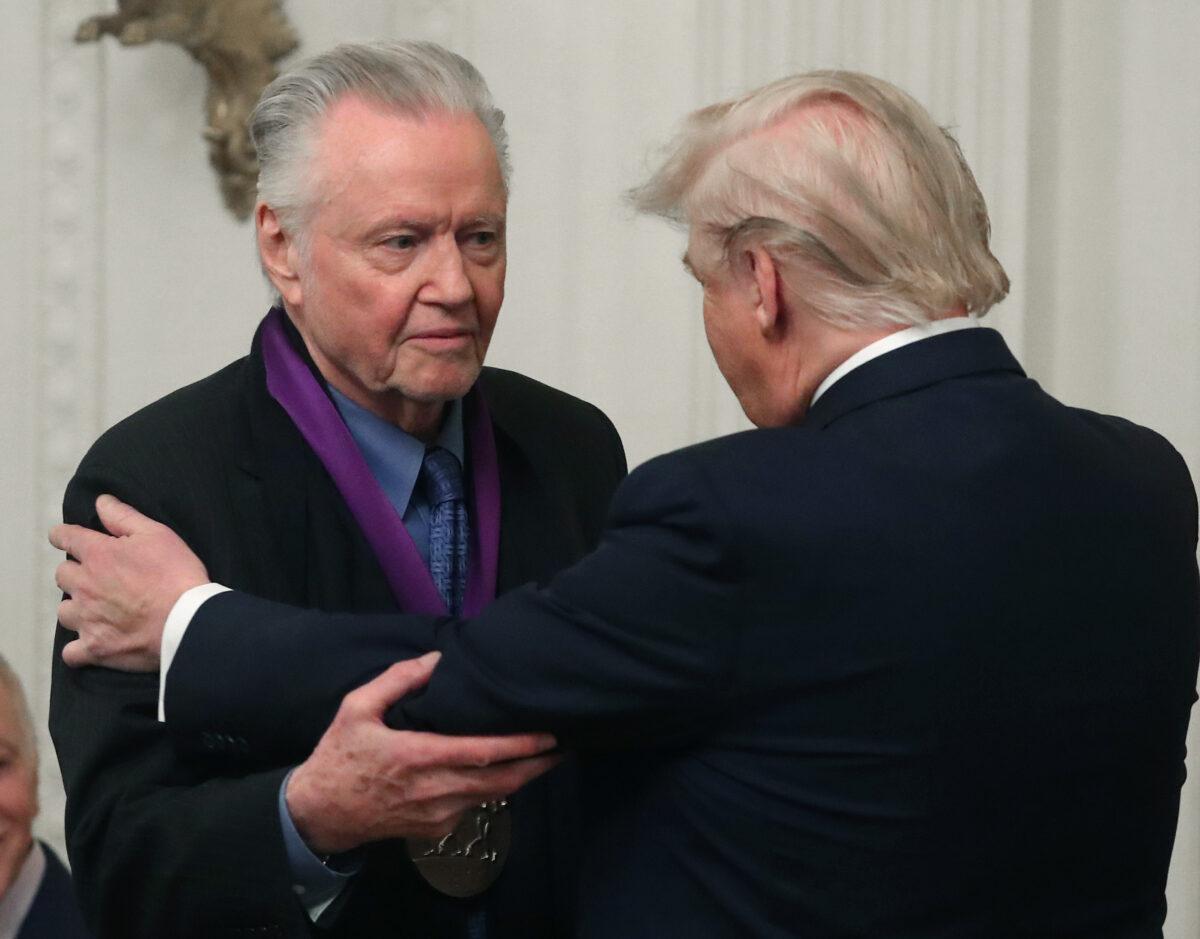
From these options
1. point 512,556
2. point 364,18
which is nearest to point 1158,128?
point 364,18

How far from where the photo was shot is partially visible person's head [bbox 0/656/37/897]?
2.33 metres

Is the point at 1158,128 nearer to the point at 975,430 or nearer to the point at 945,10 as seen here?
the point at 945,10

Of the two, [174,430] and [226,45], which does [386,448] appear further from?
[226,45]

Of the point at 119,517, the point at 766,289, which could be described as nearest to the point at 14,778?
the point at 119,517

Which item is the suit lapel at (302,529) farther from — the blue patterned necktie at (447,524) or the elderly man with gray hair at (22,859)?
the elderly man with gray hair at (22,859)

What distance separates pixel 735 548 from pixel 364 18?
2463mm

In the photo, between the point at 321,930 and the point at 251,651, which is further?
the point at 321,930

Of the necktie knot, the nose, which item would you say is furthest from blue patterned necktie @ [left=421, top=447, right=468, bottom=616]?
the nose

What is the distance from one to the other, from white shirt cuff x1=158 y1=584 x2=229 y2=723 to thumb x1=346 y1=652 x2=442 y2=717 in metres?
0.23

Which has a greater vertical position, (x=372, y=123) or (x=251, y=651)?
(x=372, y=123)

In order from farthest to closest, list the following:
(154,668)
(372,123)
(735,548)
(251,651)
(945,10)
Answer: (945,10) → (372,123) → (154,668) → (251,651) → (735,548)

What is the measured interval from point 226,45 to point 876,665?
240cm

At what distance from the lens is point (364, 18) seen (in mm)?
3803

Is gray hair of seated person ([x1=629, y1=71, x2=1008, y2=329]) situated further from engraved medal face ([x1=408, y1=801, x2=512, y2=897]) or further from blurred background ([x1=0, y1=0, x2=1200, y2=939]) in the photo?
blurred background ([x1=0, y1=0, x2=1200, y2=939])
